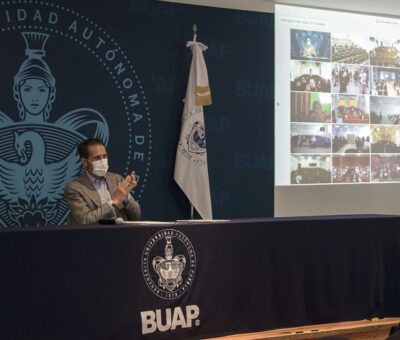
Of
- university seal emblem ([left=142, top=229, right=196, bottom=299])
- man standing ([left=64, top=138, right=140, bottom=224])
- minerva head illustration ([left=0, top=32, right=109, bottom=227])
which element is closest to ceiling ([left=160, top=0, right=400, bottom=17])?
minerva head illustration ([left=0, top=32, right=109, bottom=227])

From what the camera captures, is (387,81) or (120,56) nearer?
(120,56)

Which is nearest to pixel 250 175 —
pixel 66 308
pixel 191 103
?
pixel 191 103

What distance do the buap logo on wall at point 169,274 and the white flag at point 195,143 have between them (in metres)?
1.81

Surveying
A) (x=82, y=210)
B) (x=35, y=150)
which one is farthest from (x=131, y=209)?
(x=35, y=150)

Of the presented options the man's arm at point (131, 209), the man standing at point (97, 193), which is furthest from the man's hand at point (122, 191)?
the man's arm at point (131, 209)

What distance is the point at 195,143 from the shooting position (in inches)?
198

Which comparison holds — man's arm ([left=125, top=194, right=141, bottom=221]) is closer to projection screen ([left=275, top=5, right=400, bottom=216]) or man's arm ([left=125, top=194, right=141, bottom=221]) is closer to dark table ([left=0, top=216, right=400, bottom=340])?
dark table ([left=0, top=216, right=400, bottom=340])

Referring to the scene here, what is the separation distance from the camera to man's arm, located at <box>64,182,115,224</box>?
3.46m

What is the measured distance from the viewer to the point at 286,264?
3.40 metres

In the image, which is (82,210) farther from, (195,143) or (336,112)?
(336,112)

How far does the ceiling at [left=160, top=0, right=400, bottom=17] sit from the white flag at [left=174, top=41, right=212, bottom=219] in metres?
0.50

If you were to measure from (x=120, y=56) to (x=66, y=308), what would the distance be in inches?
98.5

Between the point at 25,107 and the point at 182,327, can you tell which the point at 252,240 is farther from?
the point at 25,107

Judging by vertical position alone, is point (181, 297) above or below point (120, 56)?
below
